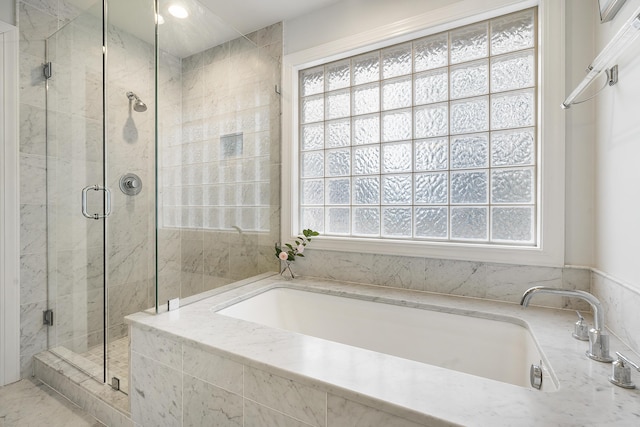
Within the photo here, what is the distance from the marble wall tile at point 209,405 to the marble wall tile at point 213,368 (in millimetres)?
21

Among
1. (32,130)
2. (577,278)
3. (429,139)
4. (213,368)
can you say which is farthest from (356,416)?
(32,130)

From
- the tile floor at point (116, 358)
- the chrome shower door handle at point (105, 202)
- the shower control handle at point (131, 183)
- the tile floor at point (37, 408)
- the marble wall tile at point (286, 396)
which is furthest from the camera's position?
the shower control handle at point (131, 183)

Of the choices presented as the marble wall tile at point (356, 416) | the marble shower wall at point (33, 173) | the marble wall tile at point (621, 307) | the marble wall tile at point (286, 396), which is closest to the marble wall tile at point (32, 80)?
the marble shower wall at point (33, 173)

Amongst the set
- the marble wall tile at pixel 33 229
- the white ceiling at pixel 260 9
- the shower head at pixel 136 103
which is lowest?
the marble wall tile at pixel 33 229

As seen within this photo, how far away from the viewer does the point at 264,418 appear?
3.16 feet

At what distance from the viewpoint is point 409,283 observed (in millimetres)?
1849

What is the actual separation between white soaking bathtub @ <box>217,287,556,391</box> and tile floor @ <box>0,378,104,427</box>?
0.92m

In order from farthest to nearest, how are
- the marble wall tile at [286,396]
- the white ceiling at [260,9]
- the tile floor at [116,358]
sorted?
the white ceiling at [260,9], the tile floor at [116,358], the marble wall tile at [286,396]

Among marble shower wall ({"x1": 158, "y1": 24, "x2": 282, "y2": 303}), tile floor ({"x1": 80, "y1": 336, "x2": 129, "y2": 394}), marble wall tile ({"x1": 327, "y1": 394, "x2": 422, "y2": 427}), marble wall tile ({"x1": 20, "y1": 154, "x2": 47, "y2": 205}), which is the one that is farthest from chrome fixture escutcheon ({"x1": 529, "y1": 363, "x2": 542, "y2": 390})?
marble wall tile ({"x1": 20, "y1": 154, "x2": 47, "y2": 205})

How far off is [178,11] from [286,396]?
1.92 metres

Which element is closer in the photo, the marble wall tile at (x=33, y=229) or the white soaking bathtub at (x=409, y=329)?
the white soaking bathtub at (x=409, y=329)

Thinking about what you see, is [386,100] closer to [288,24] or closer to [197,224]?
[288,24]

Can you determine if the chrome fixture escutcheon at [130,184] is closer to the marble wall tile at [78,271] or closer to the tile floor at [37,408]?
the marble wall tile at [78,271]

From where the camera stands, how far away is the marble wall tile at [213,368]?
1.03m
